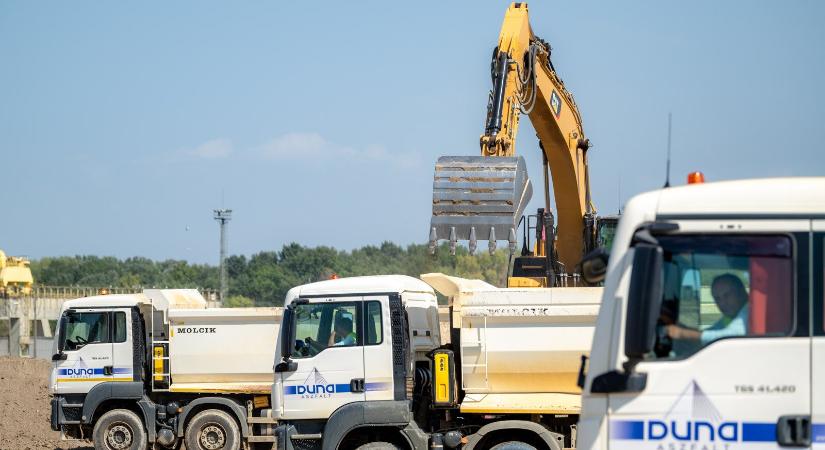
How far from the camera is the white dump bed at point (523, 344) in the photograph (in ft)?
43.1

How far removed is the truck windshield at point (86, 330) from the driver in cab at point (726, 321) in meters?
15.4

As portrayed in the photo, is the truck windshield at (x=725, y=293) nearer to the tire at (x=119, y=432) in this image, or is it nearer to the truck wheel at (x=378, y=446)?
the truck wheel at (x=378, y=446)

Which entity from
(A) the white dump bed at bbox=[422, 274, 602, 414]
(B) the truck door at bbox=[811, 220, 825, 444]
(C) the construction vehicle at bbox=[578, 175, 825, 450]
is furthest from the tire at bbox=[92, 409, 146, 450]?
(B) the truck door at bbox=[811, 220, 825, 444]

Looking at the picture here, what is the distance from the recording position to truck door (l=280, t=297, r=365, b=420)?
542 inches

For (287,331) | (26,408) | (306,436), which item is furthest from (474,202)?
(26,408)

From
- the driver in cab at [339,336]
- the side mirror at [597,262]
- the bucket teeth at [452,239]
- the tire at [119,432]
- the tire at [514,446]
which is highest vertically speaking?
the bucket teeth at [452,239]

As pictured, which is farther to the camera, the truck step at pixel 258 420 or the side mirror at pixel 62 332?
the side mirror at pixel 62 332

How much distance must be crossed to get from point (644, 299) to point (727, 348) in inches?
22.9

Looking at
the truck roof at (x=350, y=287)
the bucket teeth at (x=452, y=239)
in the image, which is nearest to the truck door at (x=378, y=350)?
the truck roof at (x=350, y=287)

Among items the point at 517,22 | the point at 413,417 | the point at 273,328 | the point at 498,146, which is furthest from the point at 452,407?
the point at 517,22

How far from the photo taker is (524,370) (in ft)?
43.7

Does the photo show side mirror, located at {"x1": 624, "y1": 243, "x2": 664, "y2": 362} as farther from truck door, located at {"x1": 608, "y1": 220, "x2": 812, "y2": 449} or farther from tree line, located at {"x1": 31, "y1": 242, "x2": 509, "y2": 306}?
tree line, located at {"x1": 31, "y1": 242, "x2": 509, "y2": 306}

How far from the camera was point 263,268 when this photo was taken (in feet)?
280

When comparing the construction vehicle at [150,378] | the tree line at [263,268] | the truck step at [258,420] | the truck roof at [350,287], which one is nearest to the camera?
the truck roof at [350,287]
